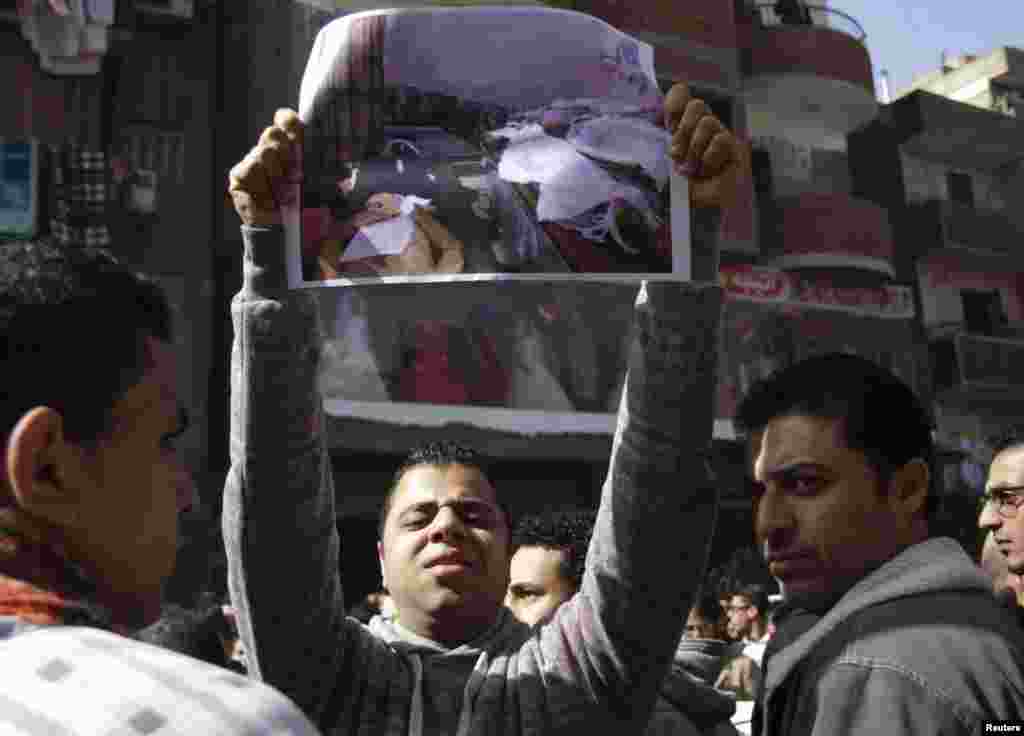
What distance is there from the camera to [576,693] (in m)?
1.92

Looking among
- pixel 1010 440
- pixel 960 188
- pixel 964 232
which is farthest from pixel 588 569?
pixel 960 188

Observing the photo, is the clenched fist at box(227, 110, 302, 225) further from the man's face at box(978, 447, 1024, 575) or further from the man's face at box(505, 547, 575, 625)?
the man's face at box(978, 447, 1024, 575)

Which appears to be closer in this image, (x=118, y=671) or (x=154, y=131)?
(x=118, y=671)

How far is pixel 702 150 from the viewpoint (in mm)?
1993

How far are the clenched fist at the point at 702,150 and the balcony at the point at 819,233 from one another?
15632mm

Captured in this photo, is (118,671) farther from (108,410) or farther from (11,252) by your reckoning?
(11,252)

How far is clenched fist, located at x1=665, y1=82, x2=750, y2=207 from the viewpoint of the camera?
1971 millimetres

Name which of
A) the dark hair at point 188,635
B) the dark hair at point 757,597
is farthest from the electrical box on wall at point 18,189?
the dark hair at point 188,635

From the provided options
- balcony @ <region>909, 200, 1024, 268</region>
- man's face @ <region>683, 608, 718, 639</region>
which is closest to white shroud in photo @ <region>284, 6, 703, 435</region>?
man's face @ <region>683, 608, 718, 639</region>

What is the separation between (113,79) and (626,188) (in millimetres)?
12488

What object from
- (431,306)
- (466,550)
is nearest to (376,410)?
(431,306)

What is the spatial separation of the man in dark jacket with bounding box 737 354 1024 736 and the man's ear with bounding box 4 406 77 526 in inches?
39.3

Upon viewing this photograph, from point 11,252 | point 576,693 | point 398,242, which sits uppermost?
point 398,242

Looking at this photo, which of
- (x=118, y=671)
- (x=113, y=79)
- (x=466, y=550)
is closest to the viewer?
(x=118, y=671)
